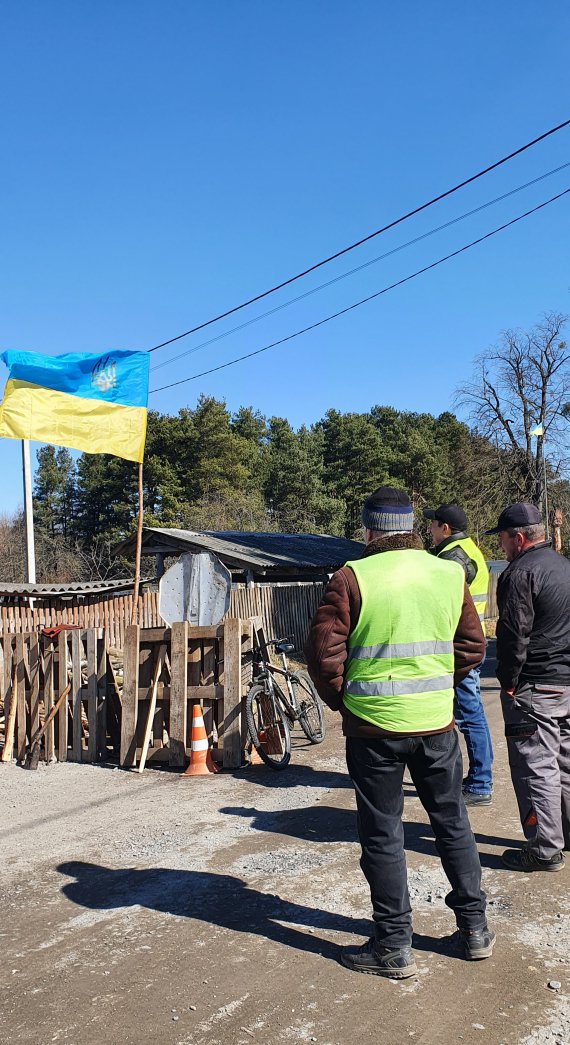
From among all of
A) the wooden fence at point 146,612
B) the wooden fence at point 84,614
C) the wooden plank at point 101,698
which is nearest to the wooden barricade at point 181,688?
the wooden plank at point 101,698

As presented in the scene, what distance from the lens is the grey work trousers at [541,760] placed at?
4566mm

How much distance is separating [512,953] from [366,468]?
49.6 metres

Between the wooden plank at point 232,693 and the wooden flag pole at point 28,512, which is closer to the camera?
the wooden plank at point 232,693

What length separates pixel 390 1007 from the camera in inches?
126

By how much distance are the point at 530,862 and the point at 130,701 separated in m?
4.61

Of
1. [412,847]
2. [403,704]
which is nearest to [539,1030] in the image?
[403,704]

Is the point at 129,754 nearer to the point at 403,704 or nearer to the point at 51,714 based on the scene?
the point at 51,714

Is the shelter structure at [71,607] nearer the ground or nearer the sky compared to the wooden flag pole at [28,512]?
nearer the ground

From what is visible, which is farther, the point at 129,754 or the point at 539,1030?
the point at 129,754

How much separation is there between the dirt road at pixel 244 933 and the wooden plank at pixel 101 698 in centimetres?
191

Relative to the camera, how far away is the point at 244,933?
3980 millimetres

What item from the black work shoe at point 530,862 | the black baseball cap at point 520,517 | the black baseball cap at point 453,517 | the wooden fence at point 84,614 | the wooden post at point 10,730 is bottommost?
Result: the black work shoe at point 530,862

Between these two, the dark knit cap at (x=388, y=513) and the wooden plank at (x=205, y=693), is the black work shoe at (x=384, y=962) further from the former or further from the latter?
the wooden plank at (x=205, y=693)

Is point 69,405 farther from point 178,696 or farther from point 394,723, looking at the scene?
point 394,723
